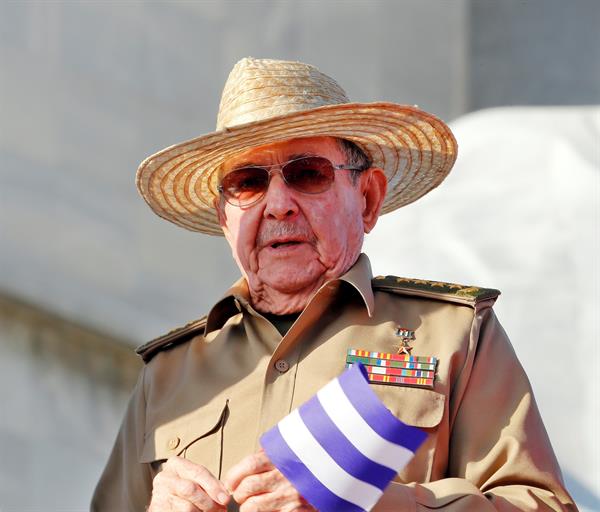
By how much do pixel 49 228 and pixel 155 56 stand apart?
744mm

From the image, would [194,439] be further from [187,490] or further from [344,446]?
[344,446]

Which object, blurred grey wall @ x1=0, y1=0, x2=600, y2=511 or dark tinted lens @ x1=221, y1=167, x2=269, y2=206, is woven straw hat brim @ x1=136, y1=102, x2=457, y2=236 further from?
blurred grey wall @ x1=0, y1=0, x2=600, y2=511

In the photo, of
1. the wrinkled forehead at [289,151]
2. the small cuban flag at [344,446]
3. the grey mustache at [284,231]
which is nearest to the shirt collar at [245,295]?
the grey mustache at [284,231]

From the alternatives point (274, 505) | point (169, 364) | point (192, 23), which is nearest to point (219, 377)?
point (169, 364)

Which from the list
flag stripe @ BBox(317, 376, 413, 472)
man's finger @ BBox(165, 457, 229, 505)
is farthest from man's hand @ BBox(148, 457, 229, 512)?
flag stripe @ BBox(317, 376, 413, 472)

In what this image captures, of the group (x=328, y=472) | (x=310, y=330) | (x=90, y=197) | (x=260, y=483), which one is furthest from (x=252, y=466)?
(x=90, y=197)

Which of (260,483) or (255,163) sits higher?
(255,163)

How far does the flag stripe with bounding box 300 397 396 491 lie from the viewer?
1.93 meters

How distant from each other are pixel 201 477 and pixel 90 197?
2.52 m

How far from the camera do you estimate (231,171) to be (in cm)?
264

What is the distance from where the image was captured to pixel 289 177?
2.56 meters

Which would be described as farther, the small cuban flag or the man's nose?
the man's nose

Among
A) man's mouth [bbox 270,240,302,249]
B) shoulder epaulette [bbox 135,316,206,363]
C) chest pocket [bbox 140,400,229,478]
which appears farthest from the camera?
shoulder epaulette [bbox 135,316,206,363]

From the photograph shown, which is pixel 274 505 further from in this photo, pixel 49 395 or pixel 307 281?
pixel 49 395
